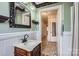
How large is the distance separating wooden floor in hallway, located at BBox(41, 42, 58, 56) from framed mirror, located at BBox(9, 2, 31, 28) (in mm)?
393

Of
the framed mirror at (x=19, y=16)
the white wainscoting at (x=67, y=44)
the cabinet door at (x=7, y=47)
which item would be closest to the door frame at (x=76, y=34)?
the white wainscoting at (x=67, y=44)

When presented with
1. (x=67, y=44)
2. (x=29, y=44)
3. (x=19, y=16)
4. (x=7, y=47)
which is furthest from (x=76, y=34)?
(x=7, y=47)

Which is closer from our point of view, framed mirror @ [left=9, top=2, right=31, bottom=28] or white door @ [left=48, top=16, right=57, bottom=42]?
framed mirror @ [left=9, top=2, right=31, bottom=28]

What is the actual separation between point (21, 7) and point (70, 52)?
2.92 feet

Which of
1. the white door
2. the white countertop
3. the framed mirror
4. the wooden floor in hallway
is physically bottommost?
the wooden floor in hallway

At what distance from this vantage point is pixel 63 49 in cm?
137

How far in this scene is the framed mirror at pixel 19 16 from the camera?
127cm

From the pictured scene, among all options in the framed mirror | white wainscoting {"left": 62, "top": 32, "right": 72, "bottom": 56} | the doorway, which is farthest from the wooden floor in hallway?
the framed mirror

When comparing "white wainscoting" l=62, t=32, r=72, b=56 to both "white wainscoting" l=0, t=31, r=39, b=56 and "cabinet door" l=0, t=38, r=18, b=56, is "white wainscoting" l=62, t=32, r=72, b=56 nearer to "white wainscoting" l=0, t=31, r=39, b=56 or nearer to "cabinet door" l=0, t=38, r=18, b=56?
"white wainscoting" l=0, t=31, r=39, b=56

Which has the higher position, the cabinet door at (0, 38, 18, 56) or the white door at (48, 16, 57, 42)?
the white door at (48, 16, 57, 42)

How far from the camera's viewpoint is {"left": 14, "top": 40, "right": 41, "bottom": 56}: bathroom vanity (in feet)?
4.28

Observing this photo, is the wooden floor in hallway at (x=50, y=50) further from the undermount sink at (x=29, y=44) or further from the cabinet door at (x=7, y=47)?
the cabinet door at (x=7, y=47)

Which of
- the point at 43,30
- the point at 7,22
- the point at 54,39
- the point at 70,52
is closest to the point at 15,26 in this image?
the point at 7,22

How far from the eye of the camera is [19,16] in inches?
52.4
